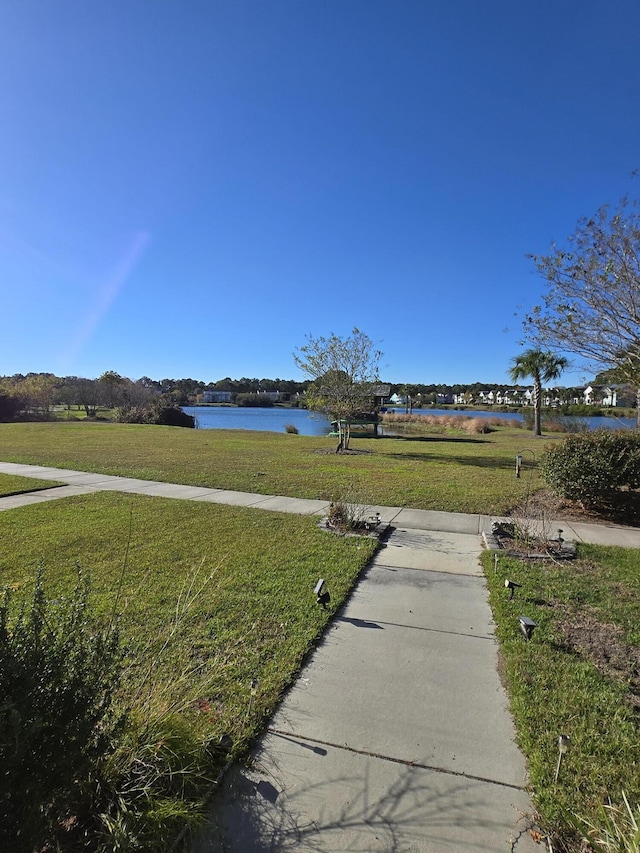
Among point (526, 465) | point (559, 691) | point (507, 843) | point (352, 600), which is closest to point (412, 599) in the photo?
point (352, 600)

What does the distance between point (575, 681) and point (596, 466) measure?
17.5 feet

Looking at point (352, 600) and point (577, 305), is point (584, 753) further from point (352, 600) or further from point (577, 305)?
point (577, 305)

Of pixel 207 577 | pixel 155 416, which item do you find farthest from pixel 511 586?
pixel 155 416

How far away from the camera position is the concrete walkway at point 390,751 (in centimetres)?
186

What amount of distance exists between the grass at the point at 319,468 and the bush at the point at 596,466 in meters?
1.08

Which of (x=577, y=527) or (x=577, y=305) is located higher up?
(x=577, y=305)

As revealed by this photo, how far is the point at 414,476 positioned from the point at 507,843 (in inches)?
388

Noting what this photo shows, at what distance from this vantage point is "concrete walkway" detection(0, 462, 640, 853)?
1.86m

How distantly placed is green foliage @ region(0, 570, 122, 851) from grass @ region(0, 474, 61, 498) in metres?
8.10

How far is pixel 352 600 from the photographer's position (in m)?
4.16

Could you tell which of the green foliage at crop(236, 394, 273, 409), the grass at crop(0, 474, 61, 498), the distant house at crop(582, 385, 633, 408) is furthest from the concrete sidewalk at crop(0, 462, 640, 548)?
the green foliage at crop(236, 394, 273, 409)

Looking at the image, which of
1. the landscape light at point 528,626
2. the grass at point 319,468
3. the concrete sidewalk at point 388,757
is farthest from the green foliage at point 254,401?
the landscape light at point 528,626

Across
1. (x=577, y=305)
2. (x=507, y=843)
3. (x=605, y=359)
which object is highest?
(x=577, y=305)

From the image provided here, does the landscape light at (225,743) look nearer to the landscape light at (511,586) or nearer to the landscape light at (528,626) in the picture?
the landscape light at (528,626)
